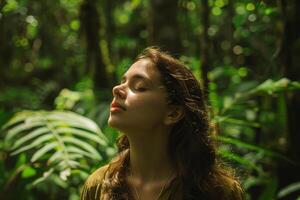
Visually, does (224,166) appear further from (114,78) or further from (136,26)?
(136,26)

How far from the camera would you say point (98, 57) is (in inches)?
205

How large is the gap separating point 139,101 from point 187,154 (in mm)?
329

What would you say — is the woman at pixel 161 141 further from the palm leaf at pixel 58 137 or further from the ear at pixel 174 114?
the palm leaf at pixel 58 137

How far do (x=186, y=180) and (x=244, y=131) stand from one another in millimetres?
2752

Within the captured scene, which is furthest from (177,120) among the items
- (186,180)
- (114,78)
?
(114,78)

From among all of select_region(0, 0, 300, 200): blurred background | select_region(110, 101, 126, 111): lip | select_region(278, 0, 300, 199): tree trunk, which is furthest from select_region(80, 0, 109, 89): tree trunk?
select_region(110, 101, 126, 111): lip

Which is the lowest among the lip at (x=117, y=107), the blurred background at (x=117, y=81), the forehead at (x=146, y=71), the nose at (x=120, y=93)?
the blurred background at (x=117, y=81)

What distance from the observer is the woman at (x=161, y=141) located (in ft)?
7.56

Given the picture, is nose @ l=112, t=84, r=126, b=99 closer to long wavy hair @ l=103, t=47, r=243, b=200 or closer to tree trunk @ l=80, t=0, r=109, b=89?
long wavy hair @ l=103, t=47, r=243, b=200

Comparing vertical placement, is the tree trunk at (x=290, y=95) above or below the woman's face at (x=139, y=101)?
below

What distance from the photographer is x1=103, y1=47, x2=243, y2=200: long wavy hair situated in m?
2.35

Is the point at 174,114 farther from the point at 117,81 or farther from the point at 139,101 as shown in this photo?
the point at 117,81

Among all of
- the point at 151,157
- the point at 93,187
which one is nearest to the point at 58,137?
the point at 93,187

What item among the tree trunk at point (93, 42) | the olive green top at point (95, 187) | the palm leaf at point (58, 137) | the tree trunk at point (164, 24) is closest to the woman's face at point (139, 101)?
the olive green top at point (95, 187)
